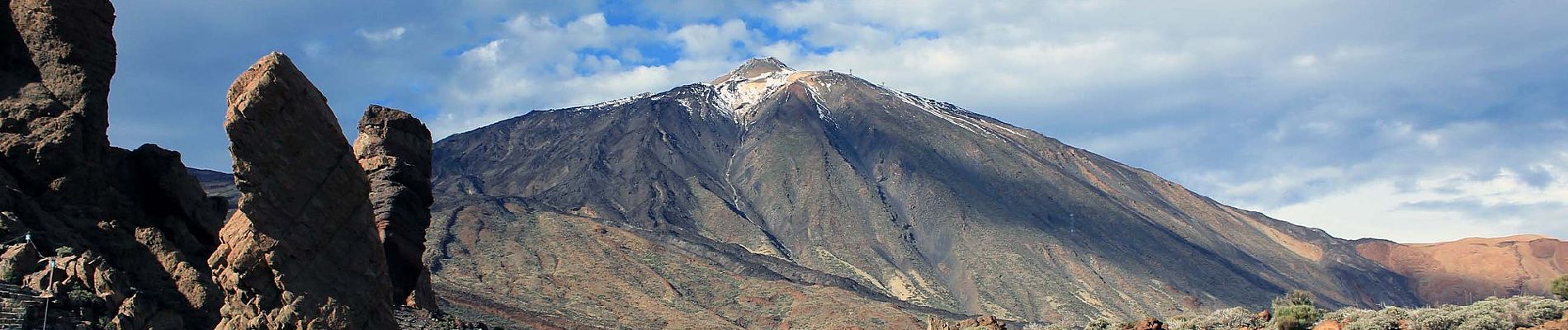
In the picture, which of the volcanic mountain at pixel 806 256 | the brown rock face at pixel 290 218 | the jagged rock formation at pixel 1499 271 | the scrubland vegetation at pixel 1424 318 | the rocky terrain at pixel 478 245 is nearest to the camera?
the brown rock face at pixel 290 218

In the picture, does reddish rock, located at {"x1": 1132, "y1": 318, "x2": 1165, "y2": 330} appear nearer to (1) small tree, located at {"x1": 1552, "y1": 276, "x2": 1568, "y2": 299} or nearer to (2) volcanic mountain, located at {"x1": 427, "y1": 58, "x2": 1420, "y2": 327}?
(1) small tree, located at {"x1": 1552, "y1": 276, "x2": 1568, "y2": 299}

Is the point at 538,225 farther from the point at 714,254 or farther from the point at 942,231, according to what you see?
the point at 942,231

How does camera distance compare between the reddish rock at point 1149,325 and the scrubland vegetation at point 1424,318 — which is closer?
the scrubland vegetation at point 1424,318

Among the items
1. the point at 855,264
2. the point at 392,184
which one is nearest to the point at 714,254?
the point at 855,264

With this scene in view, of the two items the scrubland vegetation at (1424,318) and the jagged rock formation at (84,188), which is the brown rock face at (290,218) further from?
the scrubland vegetation at (1424,318)

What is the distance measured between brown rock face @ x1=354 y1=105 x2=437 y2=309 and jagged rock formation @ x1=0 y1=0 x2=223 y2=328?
6866 millimetres

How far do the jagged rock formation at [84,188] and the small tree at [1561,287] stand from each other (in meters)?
22.5

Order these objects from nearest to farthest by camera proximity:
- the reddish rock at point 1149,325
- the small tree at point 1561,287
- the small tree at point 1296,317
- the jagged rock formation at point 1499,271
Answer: the small tree at point 1296,317
the small tree at point 1561,287
the reddish rock at point 1149,325
the jagged rock formation at point 1499,271

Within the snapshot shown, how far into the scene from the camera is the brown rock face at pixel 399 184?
24.7m

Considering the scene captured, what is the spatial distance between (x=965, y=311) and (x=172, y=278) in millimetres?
138994

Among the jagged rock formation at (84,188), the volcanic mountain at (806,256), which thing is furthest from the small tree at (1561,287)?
the volcanic mountain at (806,256)

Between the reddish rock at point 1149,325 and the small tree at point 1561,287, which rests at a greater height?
the small tree at point 1561,287

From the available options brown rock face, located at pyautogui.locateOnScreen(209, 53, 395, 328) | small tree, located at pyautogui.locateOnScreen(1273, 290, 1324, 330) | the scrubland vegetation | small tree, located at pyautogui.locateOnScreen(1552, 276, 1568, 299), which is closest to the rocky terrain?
brown rock face, located at pyautogui.locateOnScreen(209, 53, 395, 328)

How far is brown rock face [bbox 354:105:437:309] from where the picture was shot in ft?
81.1
